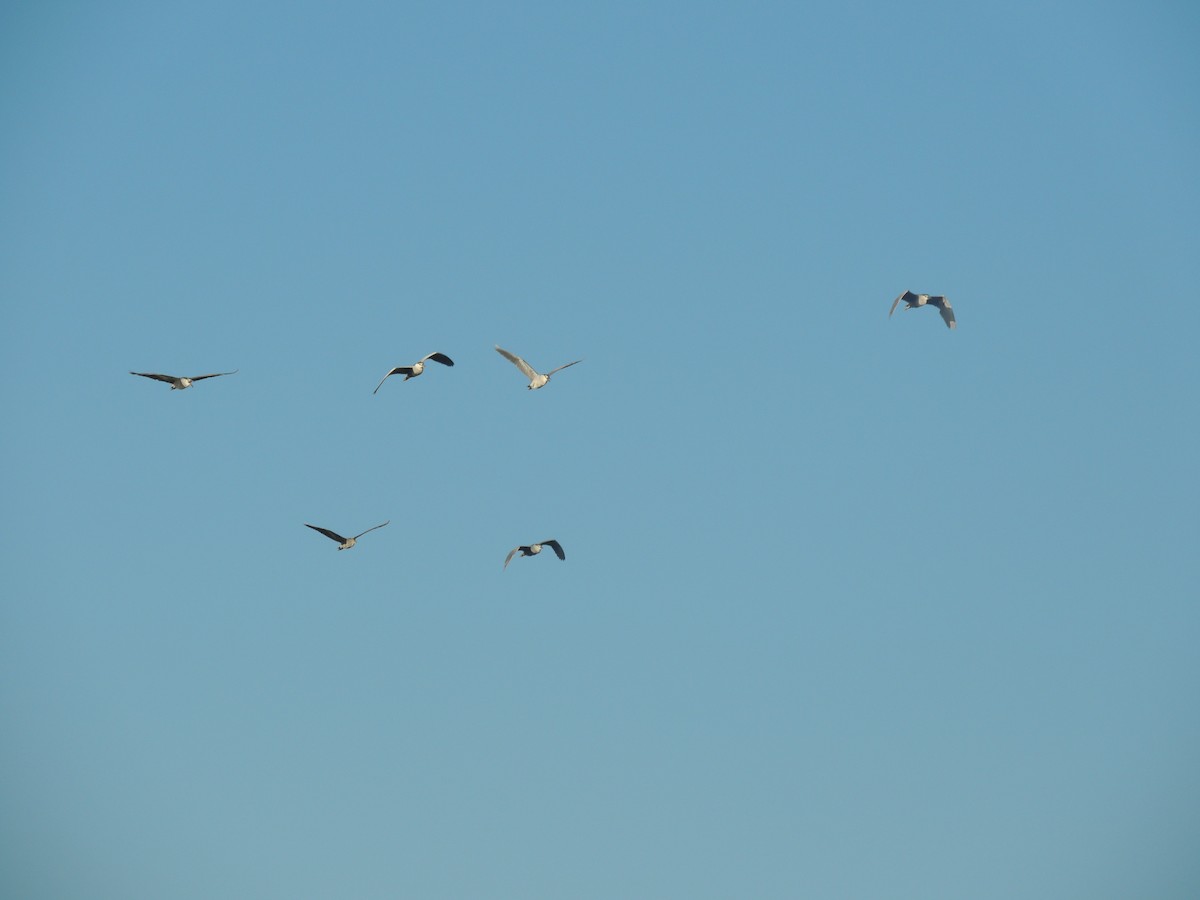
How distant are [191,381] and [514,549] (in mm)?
17220

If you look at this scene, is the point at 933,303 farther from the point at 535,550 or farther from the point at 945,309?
the point at 535,550

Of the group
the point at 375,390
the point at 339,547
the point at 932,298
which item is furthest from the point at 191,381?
the point at 932,298

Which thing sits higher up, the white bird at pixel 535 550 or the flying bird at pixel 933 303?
the flying bird at pixel 933 303

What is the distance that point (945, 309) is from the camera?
68688 mm

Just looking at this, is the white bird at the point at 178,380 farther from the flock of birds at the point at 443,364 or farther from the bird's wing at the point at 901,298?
the bird's wing at the point at 901,298

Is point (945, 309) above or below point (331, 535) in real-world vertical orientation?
above

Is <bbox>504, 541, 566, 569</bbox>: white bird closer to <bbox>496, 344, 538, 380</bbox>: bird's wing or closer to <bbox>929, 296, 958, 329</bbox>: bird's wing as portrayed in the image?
<bbox>496, 344, 538, 380</bbox>: bird's wing

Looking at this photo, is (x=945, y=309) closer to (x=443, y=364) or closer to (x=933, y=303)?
(x=933, y=303)

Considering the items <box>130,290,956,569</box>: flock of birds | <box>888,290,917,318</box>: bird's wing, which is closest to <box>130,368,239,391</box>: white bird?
<box>130,290,956,569</box>: flock of birds

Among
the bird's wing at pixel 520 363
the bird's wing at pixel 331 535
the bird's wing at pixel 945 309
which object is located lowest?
the bird's wing at pixel 331 535

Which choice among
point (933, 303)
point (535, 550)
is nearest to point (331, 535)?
point (535, 550)

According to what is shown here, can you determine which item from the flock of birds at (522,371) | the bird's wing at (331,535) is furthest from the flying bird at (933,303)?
the bird's wing at (331,535)

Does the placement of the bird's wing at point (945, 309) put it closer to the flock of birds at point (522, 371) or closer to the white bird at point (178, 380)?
the flock of birds at point (522, 371)

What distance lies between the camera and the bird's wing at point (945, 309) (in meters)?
68.2
